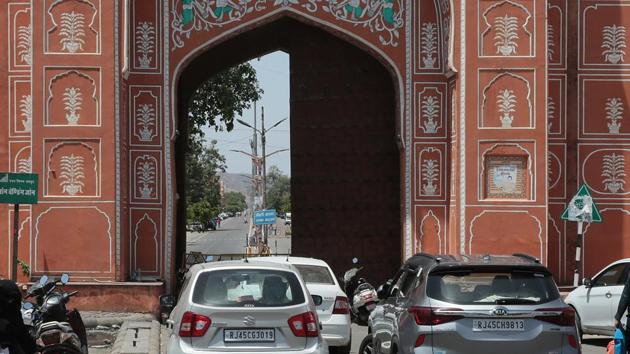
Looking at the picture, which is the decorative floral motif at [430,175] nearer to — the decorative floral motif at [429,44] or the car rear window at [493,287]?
the decorative floral motif at [429,44]

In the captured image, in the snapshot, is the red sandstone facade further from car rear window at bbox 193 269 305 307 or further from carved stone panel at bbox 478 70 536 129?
car rear window at bbox 193 269 305 307

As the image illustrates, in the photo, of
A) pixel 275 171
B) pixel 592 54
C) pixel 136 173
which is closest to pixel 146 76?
pixel 136 173

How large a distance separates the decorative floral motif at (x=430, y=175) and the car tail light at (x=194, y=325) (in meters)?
11.8

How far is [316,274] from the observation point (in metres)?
15.2

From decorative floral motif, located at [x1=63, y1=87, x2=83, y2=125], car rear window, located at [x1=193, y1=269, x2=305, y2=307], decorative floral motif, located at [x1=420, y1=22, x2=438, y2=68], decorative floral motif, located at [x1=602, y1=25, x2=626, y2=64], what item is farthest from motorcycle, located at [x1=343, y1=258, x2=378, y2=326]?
car rear window, located at [x1=193, y1=269, x2=305, y2=307]

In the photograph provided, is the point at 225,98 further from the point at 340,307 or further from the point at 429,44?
the point at 340,307

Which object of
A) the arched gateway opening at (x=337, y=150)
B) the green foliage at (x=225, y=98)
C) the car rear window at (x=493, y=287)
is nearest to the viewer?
the car rear window at (x=493, y=287)

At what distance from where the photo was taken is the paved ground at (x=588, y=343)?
16.4 metres

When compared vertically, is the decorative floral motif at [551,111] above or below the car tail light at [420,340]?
above

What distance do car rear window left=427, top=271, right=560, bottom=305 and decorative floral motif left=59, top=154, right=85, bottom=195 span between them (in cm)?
1141

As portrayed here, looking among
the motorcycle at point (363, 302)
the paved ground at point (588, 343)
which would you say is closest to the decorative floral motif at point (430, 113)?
the motorcycle at point (363, 302)

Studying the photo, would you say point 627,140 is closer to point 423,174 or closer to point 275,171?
point 423,174

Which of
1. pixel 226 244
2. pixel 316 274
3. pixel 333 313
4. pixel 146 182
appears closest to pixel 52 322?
pixel 333 313

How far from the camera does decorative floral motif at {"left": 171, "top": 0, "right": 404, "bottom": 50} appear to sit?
21.5 metres
